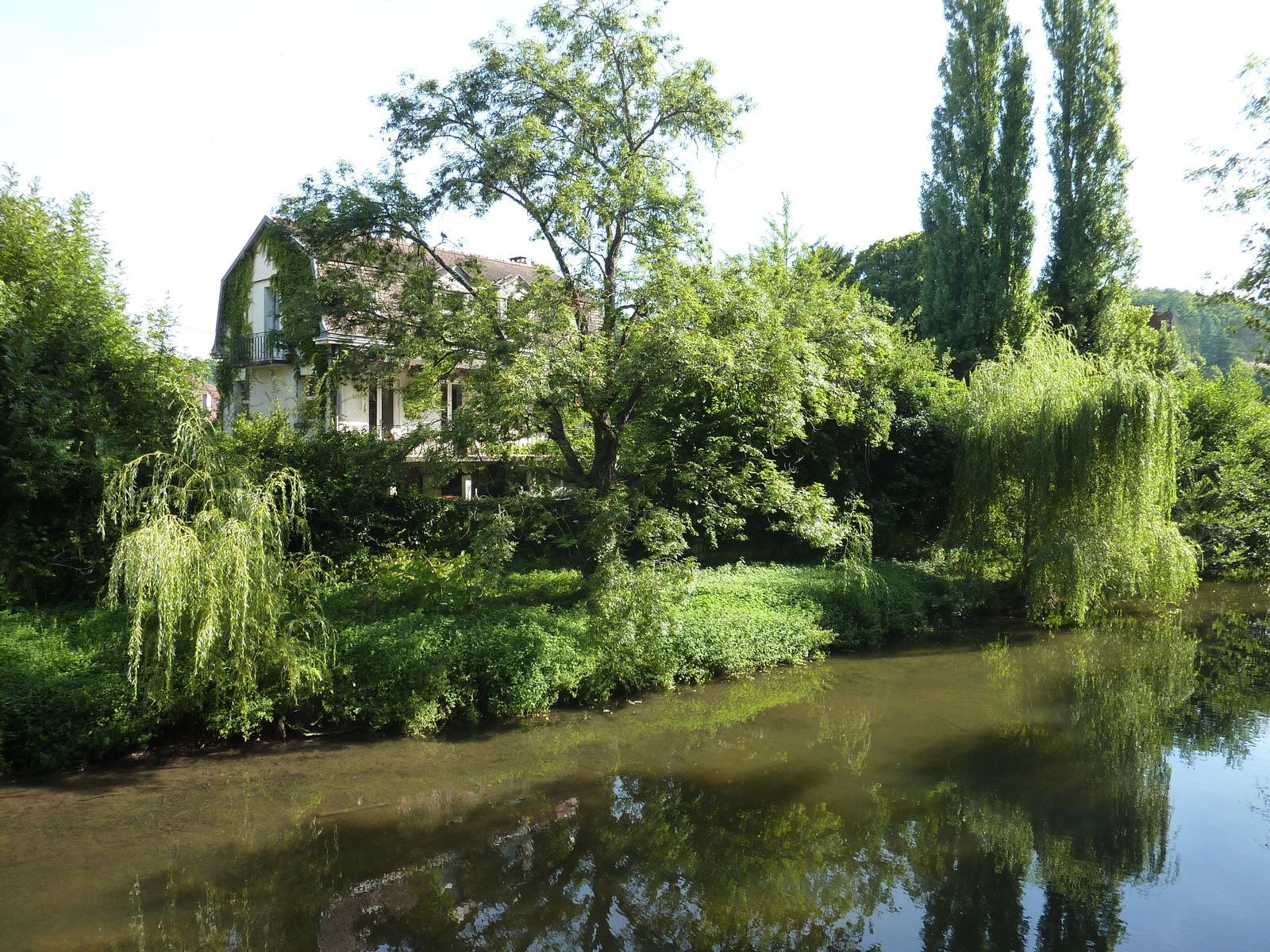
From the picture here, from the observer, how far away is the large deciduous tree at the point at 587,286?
35.1 ft

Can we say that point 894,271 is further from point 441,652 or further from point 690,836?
point 690,836

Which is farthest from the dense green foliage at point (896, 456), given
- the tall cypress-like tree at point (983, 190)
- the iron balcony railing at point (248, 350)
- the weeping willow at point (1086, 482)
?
the iron balcony railing at point (248, 350)

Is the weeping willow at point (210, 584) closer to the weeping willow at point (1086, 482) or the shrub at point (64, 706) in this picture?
the shrub at point (64, 706)

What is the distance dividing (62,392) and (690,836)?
381 inches

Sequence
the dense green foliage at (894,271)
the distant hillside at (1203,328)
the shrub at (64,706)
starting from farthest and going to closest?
the distant hillside at (1203,328), the dense green foliage at (894,271), the shrub at (64,706)

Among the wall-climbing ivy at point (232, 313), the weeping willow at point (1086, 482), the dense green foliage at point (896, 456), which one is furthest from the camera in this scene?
the wall-climbing ivy at point (232, 313)

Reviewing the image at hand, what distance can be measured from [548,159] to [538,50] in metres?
1.60

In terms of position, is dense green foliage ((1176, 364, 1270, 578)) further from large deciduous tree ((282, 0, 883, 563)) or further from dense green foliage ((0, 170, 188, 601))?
dense green foliage ((0, 170, 188, 601))

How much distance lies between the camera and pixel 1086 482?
14477mm

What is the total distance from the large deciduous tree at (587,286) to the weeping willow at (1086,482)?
425 centimetres

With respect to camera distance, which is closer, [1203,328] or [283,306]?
[283,306]

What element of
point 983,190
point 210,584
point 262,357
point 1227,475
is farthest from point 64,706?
point 983,190

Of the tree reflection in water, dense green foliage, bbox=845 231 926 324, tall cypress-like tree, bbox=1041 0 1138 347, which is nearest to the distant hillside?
dense green foliage, bbox=845 231 926 324

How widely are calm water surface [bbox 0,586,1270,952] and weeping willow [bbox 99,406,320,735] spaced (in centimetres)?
89
